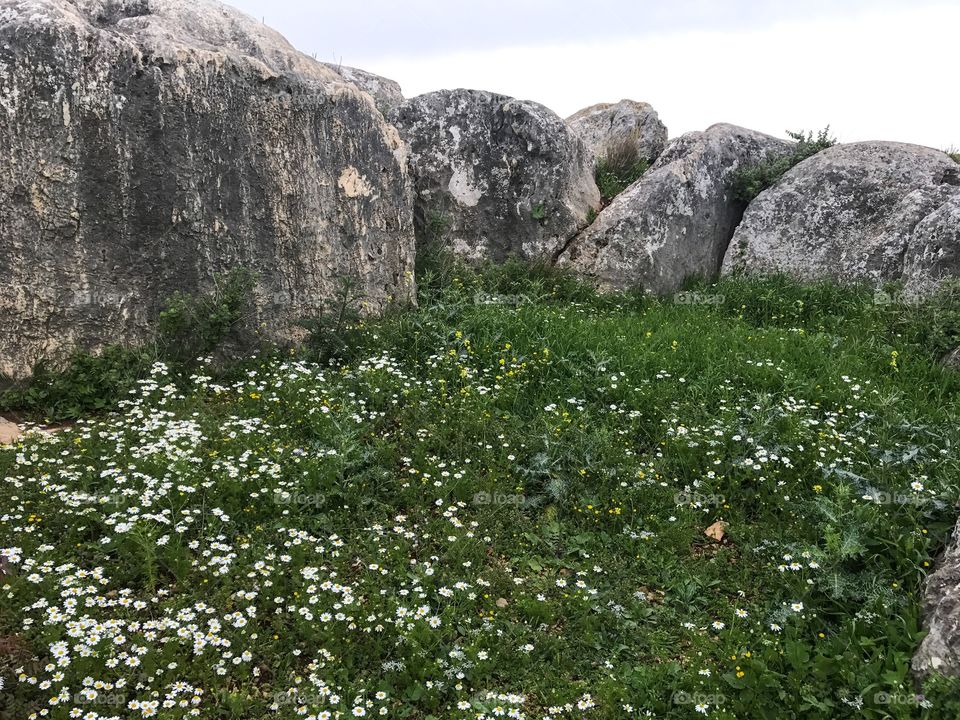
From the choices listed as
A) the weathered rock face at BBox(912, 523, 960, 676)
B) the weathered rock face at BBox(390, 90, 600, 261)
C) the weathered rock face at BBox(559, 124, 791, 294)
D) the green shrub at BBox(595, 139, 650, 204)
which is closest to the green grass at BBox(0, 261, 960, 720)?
the weathered rock face at BBox(912, 523, 960, 676)

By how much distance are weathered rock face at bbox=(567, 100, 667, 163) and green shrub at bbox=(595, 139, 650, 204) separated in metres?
0.15

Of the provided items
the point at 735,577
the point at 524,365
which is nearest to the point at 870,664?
the point at 735,577

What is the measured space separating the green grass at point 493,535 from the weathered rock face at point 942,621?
0.12 metres

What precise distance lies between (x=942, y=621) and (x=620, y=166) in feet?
39.6

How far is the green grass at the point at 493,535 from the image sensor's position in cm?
491

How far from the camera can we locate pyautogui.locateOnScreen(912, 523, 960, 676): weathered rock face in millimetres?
4625

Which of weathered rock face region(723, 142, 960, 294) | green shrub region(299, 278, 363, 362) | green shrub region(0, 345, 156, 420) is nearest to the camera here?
green shrub region(0, 345, 156, 420)

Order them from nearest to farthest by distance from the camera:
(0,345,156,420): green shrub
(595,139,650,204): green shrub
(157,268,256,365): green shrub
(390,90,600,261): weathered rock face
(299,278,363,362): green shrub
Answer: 1. (0,345,156,420): green shrub
2. (157,268,256,365): green shrub
3. (299,278,363,362): green shrub
4. (390,90,600,261): weathered rock face
5. (595,139,650,204): green shrub

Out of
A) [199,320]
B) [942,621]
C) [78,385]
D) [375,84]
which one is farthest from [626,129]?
[942,621]

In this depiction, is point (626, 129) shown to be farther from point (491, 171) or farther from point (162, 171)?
point (162, 171)

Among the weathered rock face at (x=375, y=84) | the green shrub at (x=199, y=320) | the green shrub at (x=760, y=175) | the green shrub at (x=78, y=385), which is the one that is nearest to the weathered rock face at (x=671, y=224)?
the green shrub at (x=760, y=175)

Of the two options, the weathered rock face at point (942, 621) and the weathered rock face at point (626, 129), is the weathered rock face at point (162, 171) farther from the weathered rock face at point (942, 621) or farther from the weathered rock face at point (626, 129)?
the weathered rock face at point (942, 621)

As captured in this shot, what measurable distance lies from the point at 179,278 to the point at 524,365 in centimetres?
409

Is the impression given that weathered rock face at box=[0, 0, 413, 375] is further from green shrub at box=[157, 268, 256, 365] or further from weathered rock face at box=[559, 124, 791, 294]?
weathered rock face at box=[559, 124, 791, 294]
